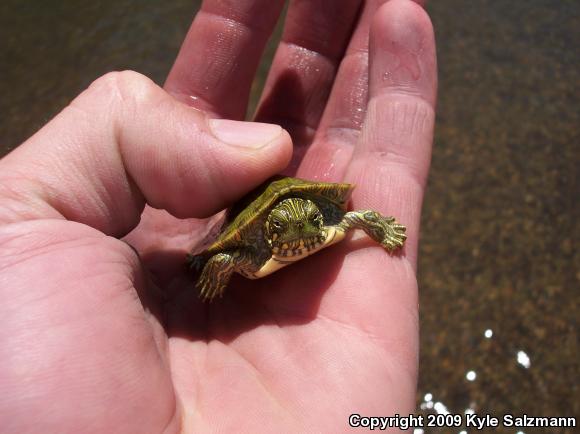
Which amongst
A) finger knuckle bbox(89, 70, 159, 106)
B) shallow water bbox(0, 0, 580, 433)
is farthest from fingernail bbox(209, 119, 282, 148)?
shallow water bbox(0, 0, 580, 433)

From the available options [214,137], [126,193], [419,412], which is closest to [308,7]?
[214,137]

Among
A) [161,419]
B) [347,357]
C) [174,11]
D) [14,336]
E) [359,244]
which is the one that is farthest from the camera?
[174,11]

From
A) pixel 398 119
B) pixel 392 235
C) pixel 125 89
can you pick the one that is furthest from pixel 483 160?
pixel 125 89

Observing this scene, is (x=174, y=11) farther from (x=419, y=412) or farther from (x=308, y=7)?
(x=419, y=412)

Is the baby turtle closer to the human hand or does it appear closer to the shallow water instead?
the human hand

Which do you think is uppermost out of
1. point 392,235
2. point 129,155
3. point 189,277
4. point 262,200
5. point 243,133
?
point 243,133

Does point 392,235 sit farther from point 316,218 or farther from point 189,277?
point 189,277
